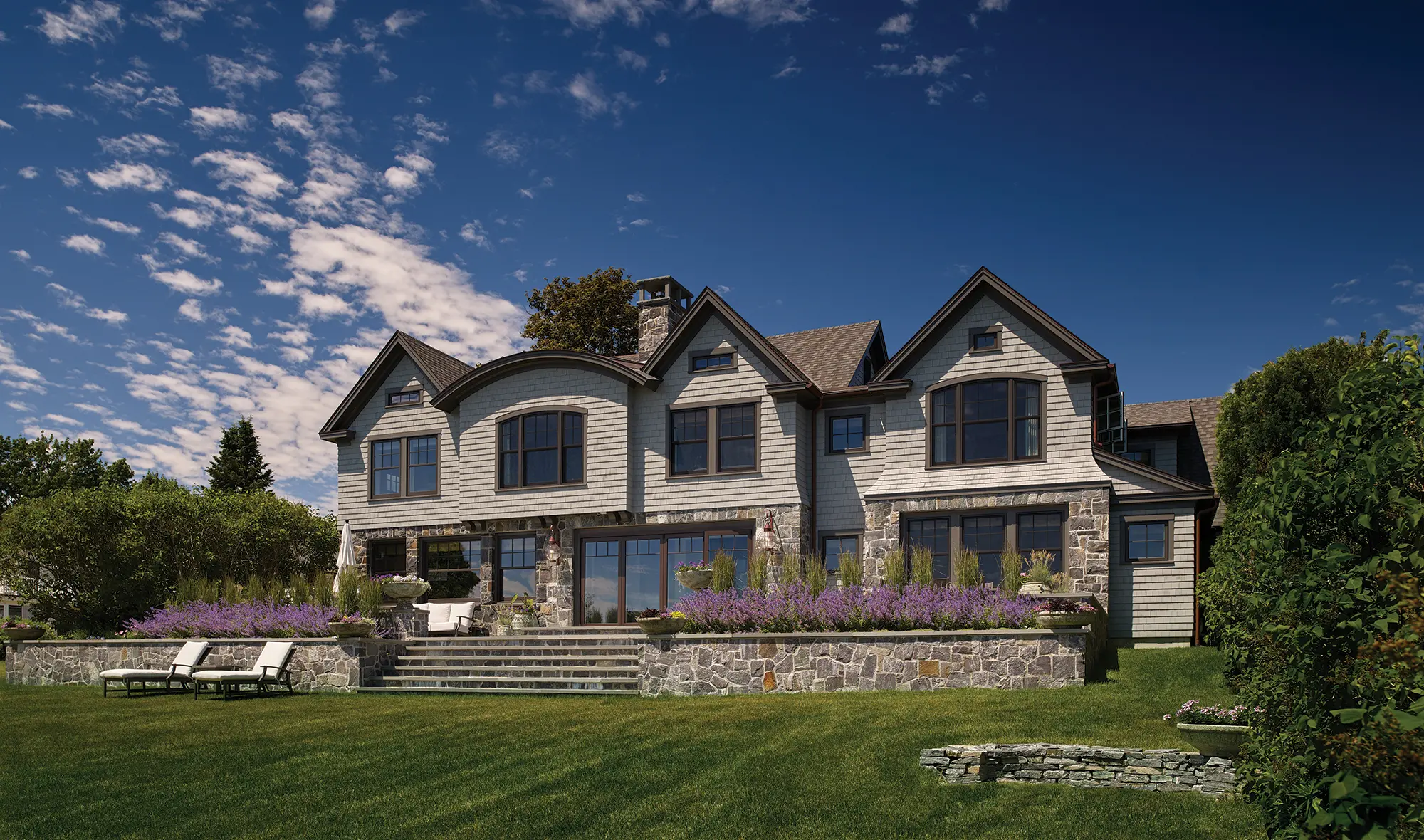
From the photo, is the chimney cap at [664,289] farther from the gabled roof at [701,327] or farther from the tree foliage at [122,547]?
the tree foliage at [122,547]

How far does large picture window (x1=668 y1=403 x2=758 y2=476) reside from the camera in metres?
23.0

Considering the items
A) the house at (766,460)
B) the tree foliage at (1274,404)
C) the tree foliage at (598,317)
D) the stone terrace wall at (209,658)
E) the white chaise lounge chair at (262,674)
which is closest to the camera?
the white chaise lounge chair at (262,674)

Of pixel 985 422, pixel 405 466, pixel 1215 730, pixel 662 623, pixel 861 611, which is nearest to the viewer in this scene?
pixel 1215 730

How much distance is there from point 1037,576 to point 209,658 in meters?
15.5

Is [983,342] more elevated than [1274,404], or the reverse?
[983,342]

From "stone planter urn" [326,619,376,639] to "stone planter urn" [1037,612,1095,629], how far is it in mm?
11595

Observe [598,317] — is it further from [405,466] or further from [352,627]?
[352,627]

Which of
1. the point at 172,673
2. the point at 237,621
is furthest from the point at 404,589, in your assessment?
the point at 172,673

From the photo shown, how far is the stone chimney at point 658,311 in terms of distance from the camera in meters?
26.0

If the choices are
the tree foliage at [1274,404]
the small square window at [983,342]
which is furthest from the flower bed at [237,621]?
the tree foliage at [1274,404]

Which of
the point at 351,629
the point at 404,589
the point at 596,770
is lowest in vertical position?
the point at 596,770

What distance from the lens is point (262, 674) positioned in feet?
60.1

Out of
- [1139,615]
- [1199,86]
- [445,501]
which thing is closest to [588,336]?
[445,501]

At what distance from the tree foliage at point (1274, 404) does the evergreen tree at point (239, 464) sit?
133ft
